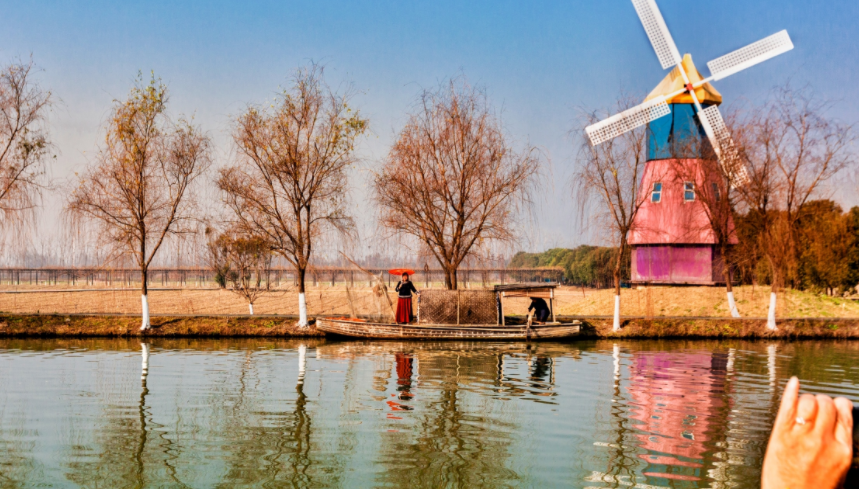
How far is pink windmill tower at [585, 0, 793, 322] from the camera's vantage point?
A: 35094 millimetres

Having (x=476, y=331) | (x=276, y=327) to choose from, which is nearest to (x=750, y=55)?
(x=476, y=331)

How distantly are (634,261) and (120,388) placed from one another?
29.4 metres

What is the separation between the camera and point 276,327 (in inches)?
1144

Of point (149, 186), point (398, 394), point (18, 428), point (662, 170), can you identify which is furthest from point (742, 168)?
point (18, 428)

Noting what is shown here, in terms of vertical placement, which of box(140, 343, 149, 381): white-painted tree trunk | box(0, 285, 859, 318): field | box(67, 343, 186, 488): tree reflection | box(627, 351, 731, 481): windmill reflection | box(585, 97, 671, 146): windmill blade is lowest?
box(140, 343, 149, 381): white-painted tree trunk

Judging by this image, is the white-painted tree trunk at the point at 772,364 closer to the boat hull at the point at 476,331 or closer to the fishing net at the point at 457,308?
the boat hull at the point at 476,331

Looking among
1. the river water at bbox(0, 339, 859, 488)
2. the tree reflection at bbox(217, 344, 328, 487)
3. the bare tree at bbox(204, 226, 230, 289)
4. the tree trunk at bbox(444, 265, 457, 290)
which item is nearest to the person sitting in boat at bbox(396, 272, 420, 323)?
the tree trunk at bbox(444, 265, 457, 290)

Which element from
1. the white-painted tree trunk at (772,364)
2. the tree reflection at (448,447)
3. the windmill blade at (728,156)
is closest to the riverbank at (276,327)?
the white-painted tree trunk at (772,364)

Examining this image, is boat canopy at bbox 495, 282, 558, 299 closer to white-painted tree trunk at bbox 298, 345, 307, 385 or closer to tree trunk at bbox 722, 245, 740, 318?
white-painted tree trunk at bbox 298, 345, 307, 385

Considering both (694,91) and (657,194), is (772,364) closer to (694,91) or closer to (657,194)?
(657,194)

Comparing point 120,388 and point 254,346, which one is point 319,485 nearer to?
point 120,388

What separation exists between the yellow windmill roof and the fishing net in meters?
17.0

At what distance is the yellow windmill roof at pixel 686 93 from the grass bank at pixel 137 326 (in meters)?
23.4

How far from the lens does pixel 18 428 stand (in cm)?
1177
